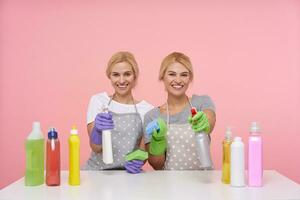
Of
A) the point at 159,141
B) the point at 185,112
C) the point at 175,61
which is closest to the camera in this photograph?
the point at 159,141

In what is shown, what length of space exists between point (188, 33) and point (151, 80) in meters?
0.35

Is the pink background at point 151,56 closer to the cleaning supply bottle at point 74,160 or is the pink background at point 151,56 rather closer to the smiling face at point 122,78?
the smiling face at point 122,78

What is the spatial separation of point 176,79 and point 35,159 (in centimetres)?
89

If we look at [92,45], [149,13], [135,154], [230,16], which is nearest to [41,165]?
[135,154]

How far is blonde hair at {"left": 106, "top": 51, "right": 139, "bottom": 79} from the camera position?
2.30 meters

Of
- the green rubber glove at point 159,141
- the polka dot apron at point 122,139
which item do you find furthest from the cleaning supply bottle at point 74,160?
the polka dot apron at point 122,139

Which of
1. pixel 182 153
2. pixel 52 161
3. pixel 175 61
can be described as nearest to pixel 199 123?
pixel 182 153

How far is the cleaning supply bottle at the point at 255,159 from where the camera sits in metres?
1.55

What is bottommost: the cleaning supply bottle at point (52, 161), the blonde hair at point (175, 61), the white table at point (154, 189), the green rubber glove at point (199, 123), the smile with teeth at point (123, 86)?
the white table at point (154, 189)

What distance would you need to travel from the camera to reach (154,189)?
1.53 meters

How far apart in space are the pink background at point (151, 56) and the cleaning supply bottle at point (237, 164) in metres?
0.87

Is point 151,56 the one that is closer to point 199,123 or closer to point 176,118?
point 176,118

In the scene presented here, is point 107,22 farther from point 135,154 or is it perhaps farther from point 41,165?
point 41,165

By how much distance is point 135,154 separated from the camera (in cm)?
190
